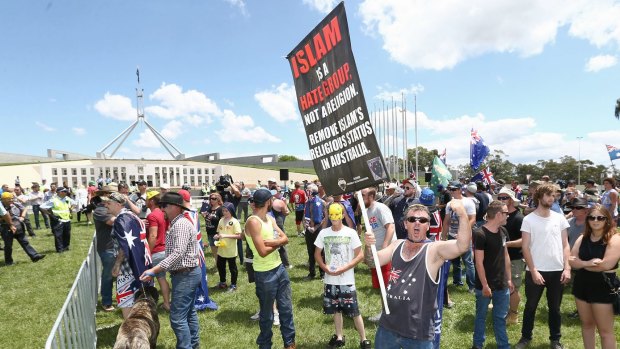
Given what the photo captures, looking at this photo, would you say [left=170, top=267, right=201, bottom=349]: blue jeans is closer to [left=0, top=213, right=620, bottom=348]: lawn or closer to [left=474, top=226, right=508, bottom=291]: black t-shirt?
[left=0, top=213, right=620, bottom=348]: lawn

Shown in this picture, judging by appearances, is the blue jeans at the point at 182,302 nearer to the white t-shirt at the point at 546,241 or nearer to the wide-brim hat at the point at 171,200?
the wide-brim hat at the point at 171,200

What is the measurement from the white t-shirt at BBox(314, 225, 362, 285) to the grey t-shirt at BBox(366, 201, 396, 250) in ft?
2.74

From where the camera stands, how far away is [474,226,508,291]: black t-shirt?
451 cm

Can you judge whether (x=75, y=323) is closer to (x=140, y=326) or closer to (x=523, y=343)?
(x=140, y=326)

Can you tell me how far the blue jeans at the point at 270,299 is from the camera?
4.50m

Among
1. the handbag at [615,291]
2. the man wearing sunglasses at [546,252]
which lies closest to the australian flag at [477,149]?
the man wearing sunglasses at [546,252]

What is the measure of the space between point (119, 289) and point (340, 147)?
3726 mm

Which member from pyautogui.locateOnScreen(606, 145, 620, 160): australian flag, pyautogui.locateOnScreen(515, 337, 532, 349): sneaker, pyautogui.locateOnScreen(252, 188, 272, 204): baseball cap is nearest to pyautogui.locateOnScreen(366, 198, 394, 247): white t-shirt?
pyautogui.locateOnScreen(252, 188, 272, 204): baseball cap

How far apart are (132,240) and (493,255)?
4721mm

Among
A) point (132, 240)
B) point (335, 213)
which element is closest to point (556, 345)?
point (335, 213)

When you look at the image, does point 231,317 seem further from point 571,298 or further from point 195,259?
point 571,298

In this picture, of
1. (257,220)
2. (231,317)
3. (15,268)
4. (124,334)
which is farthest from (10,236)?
(257,220)

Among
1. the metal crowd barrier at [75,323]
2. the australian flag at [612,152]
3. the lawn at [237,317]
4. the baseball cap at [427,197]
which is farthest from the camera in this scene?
the australian flag at [612,152]

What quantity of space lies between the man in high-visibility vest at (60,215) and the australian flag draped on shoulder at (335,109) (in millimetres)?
10370
